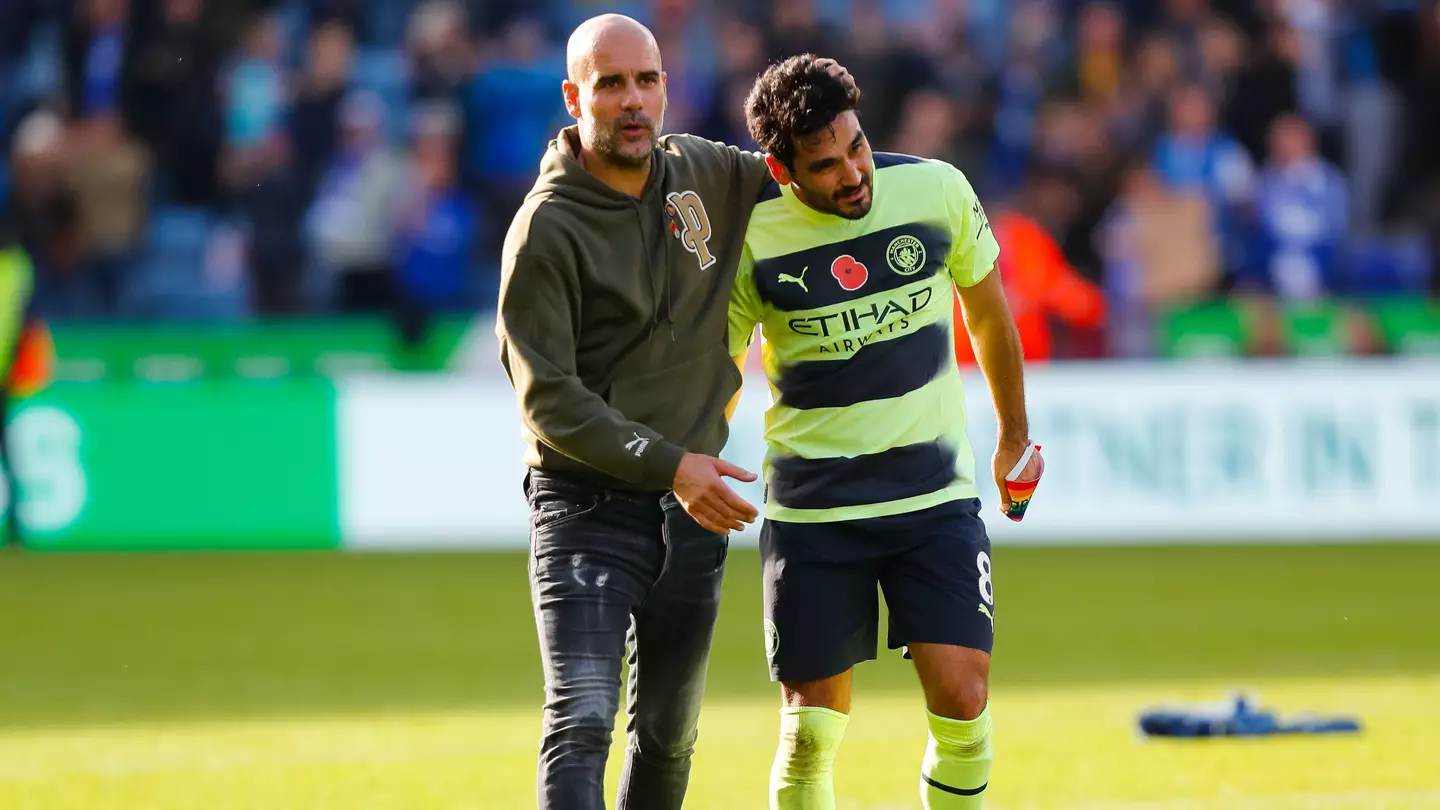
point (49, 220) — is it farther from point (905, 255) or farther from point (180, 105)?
point (905, 255)

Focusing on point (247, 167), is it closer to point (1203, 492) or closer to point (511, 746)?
point (1203, 492)

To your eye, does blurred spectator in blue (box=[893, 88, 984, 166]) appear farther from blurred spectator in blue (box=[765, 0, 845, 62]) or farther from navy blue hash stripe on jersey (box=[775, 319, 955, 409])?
navy blue hash stripe on jersey (box=[775, 319, 955, 409])

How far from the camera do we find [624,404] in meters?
4.96

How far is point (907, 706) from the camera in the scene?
854cm

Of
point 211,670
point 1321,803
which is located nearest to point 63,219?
point 211,670

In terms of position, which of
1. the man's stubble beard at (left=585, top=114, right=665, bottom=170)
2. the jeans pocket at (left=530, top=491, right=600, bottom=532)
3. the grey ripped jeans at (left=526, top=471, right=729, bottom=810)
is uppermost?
the man's stubble beard at (left=585, top=114, right=665, bottom=170)

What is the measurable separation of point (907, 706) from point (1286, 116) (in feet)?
30.7

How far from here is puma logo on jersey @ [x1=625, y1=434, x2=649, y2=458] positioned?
4.71 meters

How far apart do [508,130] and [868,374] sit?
1107 cm

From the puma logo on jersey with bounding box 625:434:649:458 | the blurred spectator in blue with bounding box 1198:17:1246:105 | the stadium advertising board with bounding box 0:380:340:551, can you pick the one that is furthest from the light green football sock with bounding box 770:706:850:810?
the blurred spectator in blue with bounding box 1198:17:1246:105

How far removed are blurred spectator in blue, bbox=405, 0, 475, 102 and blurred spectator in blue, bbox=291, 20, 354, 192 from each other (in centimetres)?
66

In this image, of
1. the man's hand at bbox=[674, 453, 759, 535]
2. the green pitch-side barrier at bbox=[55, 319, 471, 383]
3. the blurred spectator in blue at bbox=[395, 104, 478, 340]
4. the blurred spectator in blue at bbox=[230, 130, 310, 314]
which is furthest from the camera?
the blurred spectator in blue at bbox=[230, 130, 310, 314]

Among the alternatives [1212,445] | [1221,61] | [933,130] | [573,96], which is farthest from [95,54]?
[573,96]

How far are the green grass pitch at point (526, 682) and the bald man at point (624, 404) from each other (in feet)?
5.89
